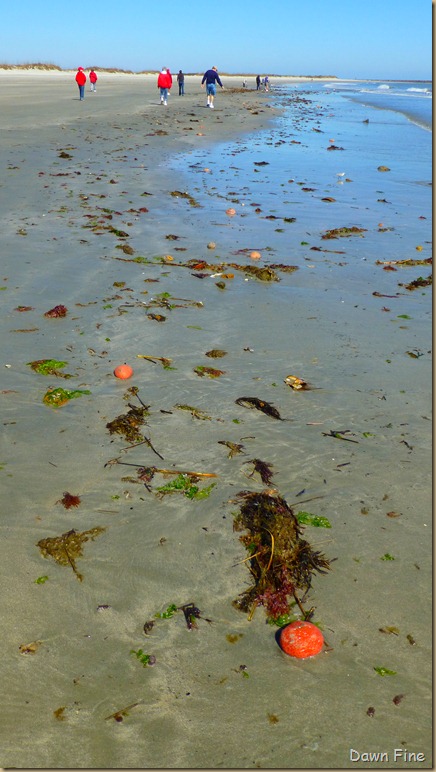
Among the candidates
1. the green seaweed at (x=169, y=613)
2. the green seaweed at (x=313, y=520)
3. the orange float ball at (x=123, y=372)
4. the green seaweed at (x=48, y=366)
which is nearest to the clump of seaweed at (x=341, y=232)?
the orange float ball at (x=123, y=372)

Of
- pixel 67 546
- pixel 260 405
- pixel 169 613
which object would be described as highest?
pixel 260 405

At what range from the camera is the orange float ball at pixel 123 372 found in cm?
471

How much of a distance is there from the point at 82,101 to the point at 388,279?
99.7 feet

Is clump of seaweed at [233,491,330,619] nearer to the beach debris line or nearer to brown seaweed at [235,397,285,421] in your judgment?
the beach debris line

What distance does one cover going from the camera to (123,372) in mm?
4711

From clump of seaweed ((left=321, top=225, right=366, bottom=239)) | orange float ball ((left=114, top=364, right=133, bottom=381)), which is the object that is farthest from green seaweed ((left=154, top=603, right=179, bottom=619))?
clump of seaweed ((left=321, top=225, right=366, bottom=239))

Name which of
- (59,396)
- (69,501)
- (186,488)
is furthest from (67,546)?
(59,396)

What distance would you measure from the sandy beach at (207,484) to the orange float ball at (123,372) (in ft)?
0.24

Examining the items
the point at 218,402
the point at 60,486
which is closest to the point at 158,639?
the point at 60,486

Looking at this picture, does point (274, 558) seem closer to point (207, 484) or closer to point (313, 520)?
point (313, 520)

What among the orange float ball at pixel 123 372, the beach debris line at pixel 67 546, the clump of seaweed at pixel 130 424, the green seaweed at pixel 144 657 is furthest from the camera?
the orange float ball at pixel 123 372

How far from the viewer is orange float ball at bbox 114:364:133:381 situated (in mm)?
4711

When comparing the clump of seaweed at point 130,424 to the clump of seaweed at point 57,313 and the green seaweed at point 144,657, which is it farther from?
the clump of seaweed at point 57,313

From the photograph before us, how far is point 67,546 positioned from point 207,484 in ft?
2.91
